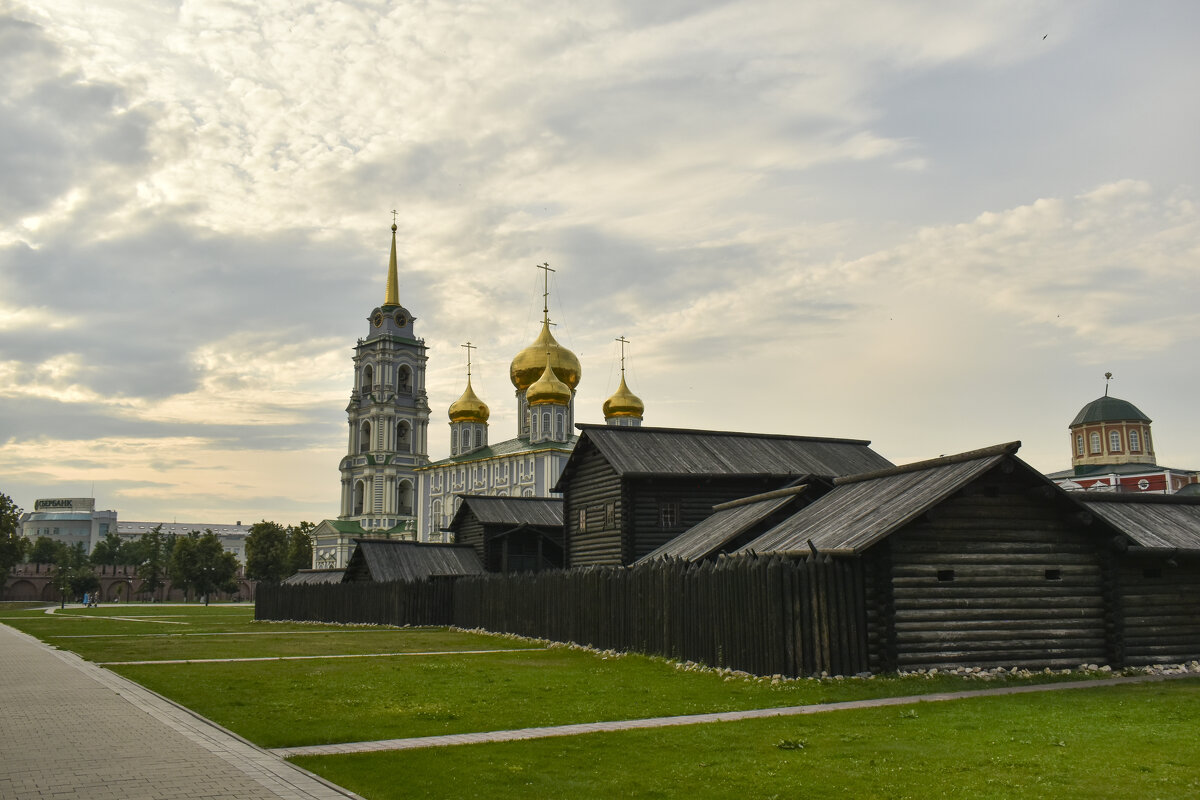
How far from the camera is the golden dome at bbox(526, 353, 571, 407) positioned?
3519 inches

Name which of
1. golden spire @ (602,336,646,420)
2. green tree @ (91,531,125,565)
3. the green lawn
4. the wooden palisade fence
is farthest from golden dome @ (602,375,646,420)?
green tree @ (91,531,125,565)

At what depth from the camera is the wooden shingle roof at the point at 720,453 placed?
33.6 m

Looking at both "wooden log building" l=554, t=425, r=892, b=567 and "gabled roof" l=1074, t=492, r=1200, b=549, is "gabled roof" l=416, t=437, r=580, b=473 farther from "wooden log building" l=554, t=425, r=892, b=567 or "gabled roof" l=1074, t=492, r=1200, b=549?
"gabled roof" l=1074, t=492, r=1200, b=549

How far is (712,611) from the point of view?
2000cm

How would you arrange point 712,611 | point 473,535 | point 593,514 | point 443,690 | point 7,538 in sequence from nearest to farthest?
point 443,690 < point 712,611 < point 593,514 < point 473,535 < point 7,538

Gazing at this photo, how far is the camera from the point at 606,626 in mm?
24984

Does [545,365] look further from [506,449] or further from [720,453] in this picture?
[720,453]

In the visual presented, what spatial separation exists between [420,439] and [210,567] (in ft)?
89.2

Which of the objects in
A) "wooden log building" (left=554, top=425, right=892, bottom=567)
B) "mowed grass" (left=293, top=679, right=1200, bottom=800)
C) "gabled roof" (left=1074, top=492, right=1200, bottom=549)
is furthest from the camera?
"wooden log building" (left=554, top=425, right=892, bottom=567)

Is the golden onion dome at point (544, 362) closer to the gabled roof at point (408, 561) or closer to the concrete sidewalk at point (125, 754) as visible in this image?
the gabled roof at point (408, 561)

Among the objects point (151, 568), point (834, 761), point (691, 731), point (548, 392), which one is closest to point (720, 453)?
point (691, 731)

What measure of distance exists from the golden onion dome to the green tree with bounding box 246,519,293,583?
28906 millimetres

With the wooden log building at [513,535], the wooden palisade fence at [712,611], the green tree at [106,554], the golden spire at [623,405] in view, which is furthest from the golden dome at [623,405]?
the green tree at [106,554]

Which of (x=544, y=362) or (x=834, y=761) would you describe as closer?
(x=834, y=761)
